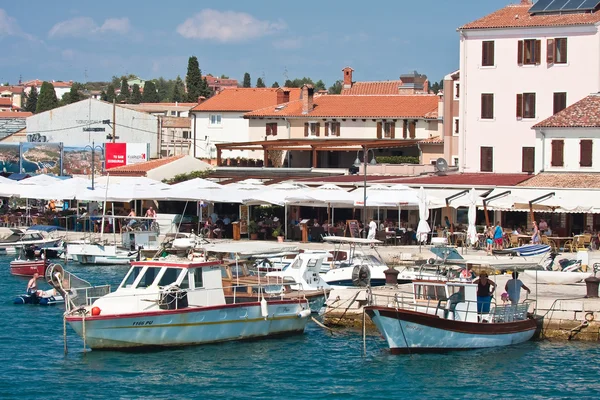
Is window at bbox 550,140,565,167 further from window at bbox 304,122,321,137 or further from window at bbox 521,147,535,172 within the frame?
window at bbox 304,122,321,137

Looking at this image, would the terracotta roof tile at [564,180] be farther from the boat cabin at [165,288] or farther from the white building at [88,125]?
the white building at [88,125]

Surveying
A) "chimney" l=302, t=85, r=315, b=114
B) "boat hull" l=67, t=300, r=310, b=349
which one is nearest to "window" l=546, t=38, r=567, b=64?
"chimney" l=302, t=85, r=315, b=114

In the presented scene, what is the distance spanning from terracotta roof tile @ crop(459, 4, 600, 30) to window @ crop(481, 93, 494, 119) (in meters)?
3.92

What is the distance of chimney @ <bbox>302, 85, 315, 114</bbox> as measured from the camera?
7614cm

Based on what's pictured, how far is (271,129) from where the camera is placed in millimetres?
79688

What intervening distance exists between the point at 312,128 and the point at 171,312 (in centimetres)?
4779

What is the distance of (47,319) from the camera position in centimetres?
3581

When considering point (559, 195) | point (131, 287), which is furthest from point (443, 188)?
point (131, 287)

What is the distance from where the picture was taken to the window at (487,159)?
60.5 m

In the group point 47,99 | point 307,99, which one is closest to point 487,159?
point 307,99

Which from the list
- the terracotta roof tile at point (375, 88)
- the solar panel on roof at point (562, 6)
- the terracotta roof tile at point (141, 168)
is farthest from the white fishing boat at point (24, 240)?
the terracotta roof tile at point (375, 88)

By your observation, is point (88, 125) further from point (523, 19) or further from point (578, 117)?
point (578, 117)

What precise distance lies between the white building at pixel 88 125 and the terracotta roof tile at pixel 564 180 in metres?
47.7

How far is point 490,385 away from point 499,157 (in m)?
34.2
